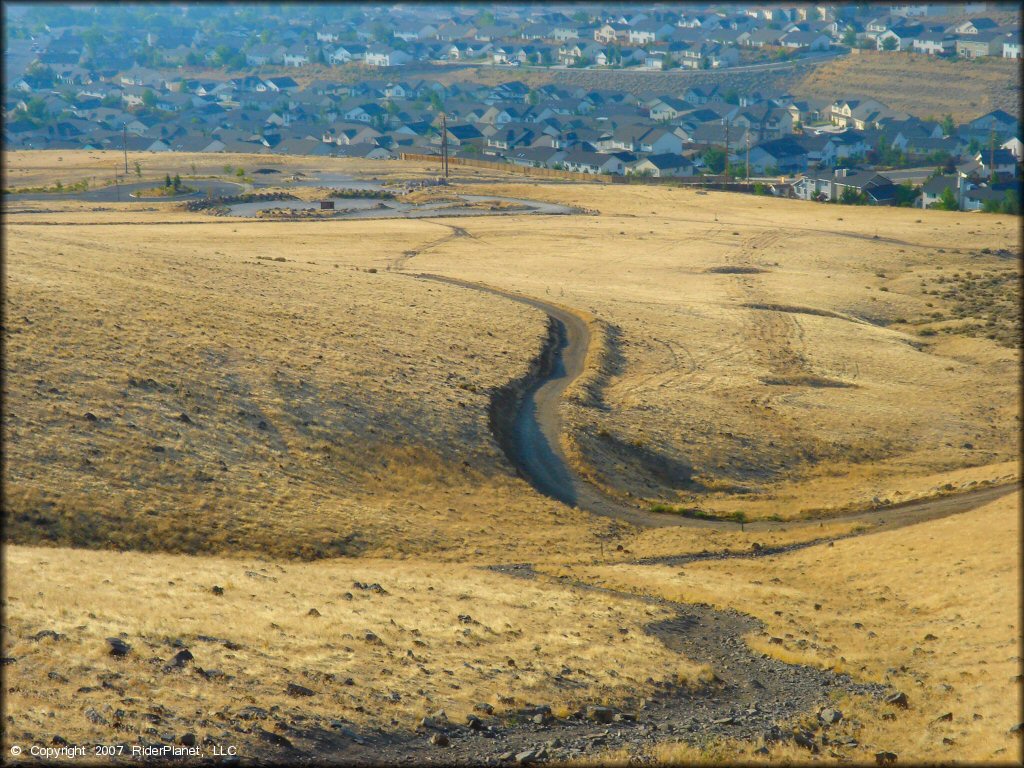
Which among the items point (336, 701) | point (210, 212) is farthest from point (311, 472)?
point (210, 212)

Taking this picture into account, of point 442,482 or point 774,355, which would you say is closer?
point 442,482

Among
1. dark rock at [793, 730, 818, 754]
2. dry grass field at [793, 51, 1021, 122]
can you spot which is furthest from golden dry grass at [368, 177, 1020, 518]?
dry grass field at [793, 51, 1021, 122]

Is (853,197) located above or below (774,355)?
above

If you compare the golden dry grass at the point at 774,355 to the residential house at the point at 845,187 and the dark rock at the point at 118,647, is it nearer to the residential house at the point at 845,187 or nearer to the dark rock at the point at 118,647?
the residential house at the point at 845,187

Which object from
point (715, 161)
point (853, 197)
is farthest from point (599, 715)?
point (715, 161)

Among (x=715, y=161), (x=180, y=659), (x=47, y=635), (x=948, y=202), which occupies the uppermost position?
(x=715, y=161)

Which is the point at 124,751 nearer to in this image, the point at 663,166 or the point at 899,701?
the point at 899,701

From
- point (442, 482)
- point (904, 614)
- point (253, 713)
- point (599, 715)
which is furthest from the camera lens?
point (442, 482)
